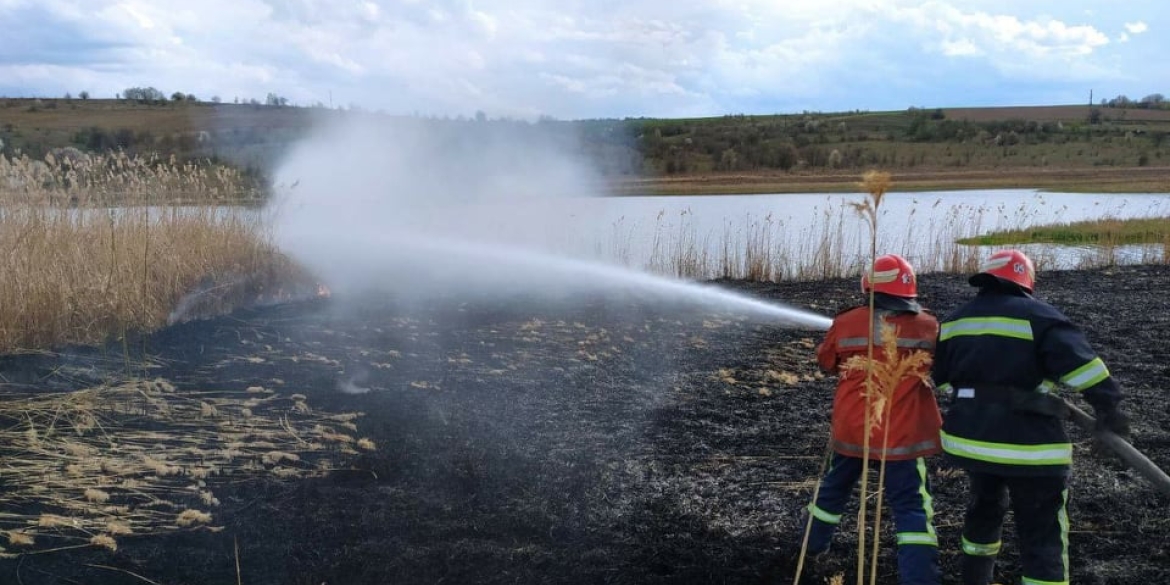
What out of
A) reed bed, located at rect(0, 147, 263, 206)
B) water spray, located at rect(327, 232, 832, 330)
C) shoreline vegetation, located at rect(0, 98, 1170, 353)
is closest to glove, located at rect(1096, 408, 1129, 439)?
shoreline vegetation, located at rect(0, 98, 1170, 353)

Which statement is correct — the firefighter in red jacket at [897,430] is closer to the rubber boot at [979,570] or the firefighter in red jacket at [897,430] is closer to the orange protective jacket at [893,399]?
the orange protective jacket at [893,399]

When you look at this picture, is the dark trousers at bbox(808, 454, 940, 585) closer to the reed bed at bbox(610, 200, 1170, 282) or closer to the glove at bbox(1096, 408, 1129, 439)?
the glove at bbox(1096, 408, 1129, 439)

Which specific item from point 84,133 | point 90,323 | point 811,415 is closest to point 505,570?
point 811,415

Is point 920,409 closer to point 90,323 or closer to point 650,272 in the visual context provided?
point 90,323

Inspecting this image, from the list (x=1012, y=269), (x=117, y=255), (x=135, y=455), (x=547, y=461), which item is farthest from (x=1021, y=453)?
(x=117, y=255)

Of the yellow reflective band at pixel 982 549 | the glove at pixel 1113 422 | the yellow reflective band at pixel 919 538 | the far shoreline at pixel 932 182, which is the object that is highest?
the far shoreline at pixel 932 182

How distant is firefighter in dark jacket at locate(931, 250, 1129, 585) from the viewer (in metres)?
3.38

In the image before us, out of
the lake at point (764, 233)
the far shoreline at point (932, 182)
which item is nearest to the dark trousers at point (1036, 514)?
the lake at point (764, 233)

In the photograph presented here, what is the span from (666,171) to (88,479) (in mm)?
35365

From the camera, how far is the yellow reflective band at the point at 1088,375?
330 cm

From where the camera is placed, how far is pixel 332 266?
43.8 feet

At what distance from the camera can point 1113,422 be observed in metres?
3.40

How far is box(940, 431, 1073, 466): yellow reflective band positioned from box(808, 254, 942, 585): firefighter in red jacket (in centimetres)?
25

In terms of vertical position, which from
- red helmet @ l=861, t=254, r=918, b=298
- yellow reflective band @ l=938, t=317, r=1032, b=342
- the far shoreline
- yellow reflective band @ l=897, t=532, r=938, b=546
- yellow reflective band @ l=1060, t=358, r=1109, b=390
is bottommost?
yellow reflective band @ l=897, t=532, r=938, b=546
